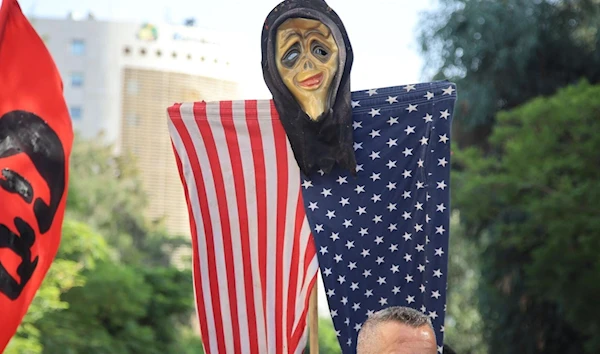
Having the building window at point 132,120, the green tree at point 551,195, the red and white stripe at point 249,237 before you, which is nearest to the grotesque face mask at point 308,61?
the red and white stripe at point 249,237

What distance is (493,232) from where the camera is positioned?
2319cm

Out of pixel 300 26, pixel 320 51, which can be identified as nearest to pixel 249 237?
pixel 320 51

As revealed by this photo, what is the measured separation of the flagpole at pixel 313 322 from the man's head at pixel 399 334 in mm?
2752

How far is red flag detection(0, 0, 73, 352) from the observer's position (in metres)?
6.26

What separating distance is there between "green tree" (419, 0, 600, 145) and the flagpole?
17384 millimetres

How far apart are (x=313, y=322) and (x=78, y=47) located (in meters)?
60.7

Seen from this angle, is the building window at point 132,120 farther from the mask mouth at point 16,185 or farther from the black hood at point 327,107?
the mask mouth at point 16,185

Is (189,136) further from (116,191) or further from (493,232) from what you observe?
(116,191)

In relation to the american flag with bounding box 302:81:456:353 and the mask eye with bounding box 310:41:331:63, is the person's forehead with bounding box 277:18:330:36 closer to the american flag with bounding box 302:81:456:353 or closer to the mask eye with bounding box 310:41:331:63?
the mask eye with bounding box 310:41:331:63

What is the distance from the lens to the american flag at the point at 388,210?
22.8 ft

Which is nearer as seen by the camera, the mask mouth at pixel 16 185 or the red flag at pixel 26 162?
the red flag at pixel 26 162

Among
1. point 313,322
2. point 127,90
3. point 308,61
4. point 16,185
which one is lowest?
point 313,322

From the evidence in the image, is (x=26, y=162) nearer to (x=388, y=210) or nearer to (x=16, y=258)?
(x=16, y=258)

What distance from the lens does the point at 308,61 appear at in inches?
267
